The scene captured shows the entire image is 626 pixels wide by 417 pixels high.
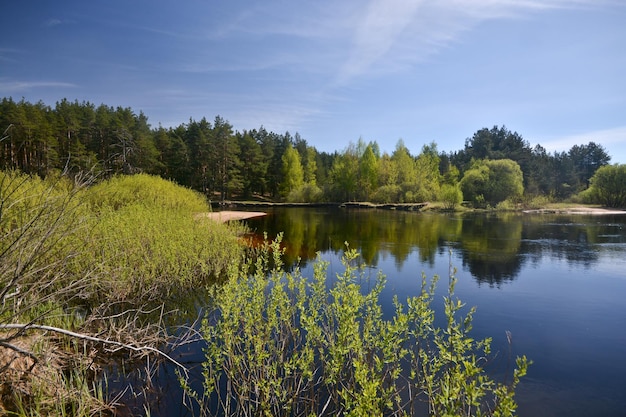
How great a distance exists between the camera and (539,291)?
601 inches

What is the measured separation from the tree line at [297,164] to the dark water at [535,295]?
39.5 m

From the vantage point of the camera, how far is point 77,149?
53.3 metres

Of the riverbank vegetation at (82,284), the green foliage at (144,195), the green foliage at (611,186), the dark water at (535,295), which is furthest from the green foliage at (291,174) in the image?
the riverbank vegetation at (82,284)

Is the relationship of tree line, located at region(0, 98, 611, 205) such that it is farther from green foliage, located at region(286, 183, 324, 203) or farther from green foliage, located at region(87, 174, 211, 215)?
green foliage, located at region(87, 174, 211, 215)

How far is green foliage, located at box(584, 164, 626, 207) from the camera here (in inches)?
2690

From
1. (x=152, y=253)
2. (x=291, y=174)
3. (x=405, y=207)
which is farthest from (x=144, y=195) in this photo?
(x=291, y=174)

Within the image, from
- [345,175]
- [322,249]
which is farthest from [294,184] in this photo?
[322,249]

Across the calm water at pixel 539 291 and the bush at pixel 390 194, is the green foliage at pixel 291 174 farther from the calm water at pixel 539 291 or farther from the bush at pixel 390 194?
the calm water at pixel 539 291

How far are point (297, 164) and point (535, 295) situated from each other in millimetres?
68571

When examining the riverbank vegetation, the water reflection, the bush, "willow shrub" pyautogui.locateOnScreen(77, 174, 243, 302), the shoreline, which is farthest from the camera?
the bush

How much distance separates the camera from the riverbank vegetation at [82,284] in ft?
15.5

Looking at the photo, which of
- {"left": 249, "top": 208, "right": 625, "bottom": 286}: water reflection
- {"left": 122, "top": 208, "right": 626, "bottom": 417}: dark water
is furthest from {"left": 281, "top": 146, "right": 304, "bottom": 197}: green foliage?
{"left": 122, "top": 208, "right": 626, "bottom": 417}: dark water

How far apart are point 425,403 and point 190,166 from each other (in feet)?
233

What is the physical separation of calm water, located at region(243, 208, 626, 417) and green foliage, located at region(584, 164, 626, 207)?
4685 cm
